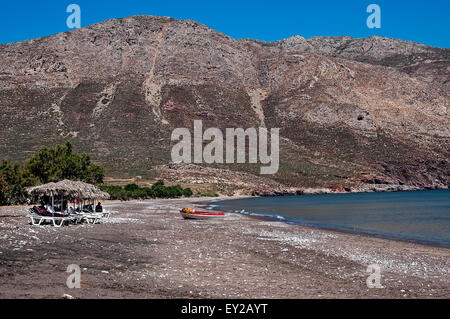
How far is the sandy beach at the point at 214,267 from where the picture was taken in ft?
34.1

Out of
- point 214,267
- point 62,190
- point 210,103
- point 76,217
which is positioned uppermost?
point 210,103

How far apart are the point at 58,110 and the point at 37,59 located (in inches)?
1132

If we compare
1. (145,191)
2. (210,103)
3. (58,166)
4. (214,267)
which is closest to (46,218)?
(214,267)

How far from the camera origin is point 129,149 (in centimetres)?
9400

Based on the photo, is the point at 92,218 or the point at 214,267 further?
the point at 92,218

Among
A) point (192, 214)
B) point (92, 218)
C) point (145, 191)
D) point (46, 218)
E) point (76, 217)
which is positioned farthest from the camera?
point (145, 191)

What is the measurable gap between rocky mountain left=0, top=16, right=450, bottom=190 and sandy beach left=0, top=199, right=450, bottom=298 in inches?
2513

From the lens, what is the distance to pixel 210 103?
120250mm

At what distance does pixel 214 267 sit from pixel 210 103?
4263 inches

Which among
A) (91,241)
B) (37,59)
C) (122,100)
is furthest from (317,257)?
(37,59)

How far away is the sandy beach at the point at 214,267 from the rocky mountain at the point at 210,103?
209 ft

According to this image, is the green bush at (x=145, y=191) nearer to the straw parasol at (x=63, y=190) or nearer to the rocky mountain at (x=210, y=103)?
the rocky mountain at (x=210, y=103)

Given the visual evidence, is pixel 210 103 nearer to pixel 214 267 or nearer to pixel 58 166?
pixel 58 166
